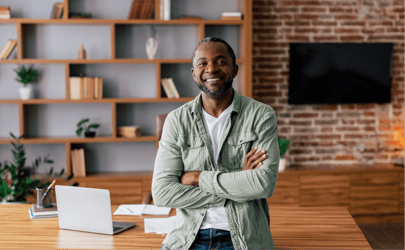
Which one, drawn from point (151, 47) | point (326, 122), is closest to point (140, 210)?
point (151, 47)

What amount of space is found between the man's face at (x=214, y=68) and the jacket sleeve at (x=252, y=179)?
23 centimetres

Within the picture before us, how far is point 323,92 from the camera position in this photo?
13.8 ft

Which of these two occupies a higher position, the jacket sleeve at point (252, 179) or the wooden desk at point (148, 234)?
the jacket sleeve at point (252, 179)

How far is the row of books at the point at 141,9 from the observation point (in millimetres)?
3723

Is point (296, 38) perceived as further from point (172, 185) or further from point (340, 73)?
point (172, 185)

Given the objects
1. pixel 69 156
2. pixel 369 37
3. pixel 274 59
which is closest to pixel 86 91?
pixel 69 156

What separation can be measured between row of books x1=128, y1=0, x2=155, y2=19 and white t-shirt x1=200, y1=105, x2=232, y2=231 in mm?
2378

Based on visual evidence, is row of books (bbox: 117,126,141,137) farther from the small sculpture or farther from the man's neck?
the man's neck

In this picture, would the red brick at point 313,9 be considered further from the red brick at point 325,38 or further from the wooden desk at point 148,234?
the wooden desk at point 148,234

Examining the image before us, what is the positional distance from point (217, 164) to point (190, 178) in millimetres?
127

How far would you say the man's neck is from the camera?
5.42 feet

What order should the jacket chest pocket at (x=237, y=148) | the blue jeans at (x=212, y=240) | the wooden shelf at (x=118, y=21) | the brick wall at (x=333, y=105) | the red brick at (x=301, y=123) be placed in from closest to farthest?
the blue jeans at (x=212, y=240) → the jacket chest pocket at (x=237, y=148) → the wooden shelf at (x=118, y=21) → the brick wall at (x=333, y=105) → the red brick at (x=301, y=123)

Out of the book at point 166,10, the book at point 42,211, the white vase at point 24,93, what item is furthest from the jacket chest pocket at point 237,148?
the white vase at point 24,93

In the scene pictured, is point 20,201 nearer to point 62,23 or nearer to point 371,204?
point 62,23
